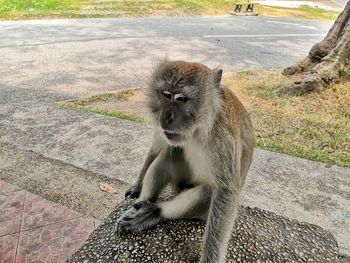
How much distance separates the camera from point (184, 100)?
101 inches

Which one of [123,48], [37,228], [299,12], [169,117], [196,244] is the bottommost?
[299,12]

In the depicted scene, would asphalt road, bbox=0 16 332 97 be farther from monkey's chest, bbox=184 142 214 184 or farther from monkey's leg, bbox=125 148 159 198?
monkey's chest, bbox=184 142 214 184

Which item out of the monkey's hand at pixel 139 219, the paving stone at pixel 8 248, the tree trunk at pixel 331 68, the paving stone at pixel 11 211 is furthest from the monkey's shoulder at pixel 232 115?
the tree trunk at pixel 331 68

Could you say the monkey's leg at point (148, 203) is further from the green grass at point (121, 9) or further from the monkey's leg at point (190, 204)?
the green grass at point (121, 9)

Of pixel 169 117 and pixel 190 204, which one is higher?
pixel 169 117

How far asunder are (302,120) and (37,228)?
4.31 metres

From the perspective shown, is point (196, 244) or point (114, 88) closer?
point (196, 244)

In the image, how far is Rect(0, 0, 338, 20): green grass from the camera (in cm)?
1441

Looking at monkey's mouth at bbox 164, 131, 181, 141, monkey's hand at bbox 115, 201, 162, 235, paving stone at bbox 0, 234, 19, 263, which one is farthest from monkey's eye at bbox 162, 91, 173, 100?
paving stone at bbox 0, 234, 19, 263

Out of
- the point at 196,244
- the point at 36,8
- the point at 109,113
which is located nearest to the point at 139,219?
the point at 196,244

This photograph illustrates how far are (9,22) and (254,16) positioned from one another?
408 inches

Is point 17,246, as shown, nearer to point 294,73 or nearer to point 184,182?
point 184,182

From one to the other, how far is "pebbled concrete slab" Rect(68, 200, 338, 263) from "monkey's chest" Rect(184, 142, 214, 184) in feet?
1.37

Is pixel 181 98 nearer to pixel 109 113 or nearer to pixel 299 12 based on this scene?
pixel 109 113
